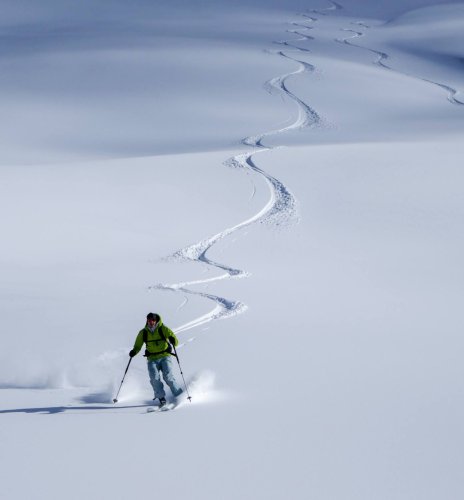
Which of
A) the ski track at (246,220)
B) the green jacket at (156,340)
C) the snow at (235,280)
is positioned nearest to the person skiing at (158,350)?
the green jacket at (156,340)

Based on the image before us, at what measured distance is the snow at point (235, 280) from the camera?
25.3 feet

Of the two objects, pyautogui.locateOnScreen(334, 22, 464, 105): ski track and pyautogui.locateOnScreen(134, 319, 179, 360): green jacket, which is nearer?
pyautogui.locateOnScreen(134, 319, 179, 360): green jacket

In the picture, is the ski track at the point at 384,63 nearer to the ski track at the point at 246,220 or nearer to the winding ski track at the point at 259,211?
the winding ski track at the point at 259,211

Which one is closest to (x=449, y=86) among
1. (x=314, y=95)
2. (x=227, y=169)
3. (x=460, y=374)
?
(x=314, y=95)

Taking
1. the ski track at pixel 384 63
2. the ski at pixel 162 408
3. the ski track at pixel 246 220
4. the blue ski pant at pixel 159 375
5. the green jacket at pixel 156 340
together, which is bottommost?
the ski at pixel 162 408

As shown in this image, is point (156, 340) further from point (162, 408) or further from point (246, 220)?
point (246, 220)

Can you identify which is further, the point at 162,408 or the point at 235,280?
the point at 235,280

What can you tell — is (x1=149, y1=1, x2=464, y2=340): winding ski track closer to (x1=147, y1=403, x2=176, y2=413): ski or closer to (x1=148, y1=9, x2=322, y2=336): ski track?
(x1=148, y1=9, x2=322, y2=336): ski track

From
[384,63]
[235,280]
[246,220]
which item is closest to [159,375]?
[235,280]

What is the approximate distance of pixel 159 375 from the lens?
940 cm

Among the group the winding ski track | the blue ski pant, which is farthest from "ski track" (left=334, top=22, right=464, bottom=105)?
the blue ski pant

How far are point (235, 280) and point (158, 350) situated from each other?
6.40 m

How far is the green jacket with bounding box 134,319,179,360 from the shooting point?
9289 millimetres

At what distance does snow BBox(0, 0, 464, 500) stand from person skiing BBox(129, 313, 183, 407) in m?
0.28
